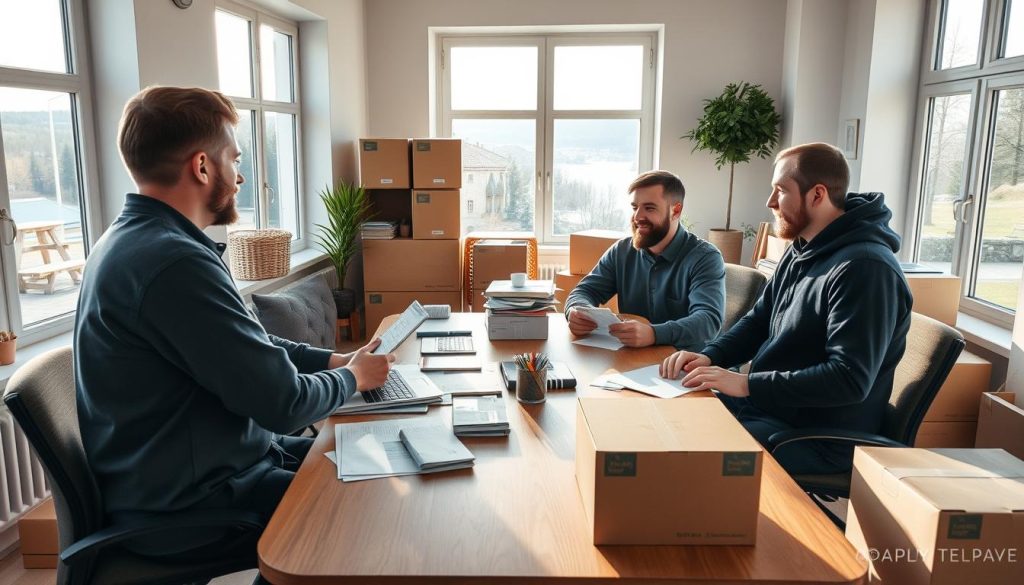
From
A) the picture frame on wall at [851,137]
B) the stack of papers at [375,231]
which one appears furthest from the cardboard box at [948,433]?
the stack of papers at [375,231]

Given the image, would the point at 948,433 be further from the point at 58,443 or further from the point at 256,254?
the point at 256,254

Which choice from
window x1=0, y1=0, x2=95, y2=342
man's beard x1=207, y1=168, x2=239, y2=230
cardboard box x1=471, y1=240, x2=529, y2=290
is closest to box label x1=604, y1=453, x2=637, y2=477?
man's beard x1=207, y1=168, x2=239, y2=230

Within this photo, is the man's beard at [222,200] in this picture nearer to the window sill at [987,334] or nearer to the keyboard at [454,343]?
the keyboard at [454,343]

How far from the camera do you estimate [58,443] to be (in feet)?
4.58

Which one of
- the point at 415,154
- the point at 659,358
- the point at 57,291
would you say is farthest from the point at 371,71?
the point at 659,358

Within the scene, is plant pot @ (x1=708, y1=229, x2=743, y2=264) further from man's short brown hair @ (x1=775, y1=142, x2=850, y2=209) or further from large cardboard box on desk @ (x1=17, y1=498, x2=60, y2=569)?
large cardboard box on desk @ (x1=17, y1=498, x2=60, y2=569)

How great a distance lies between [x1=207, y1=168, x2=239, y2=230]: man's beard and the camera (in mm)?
1581

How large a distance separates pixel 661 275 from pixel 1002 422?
4.53 ft

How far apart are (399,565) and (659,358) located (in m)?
1.34

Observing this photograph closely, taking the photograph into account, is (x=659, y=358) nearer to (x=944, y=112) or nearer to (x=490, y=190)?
(x=944, y=112)

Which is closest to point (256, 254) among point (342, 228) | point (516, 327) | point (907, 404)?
point (342, 228)

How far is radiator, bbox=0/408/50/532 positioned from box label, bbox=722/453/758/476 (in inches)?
85.5

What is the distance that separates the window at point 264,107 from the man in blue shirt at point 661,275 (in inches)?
89.8

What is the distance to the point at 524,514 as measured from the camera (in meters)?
1.26
